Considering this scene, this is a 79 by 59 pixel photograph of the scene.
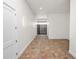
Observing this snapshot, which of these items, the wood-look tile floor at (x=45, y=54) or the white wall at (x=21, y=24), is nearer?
the white wall at (x=21, y=24)

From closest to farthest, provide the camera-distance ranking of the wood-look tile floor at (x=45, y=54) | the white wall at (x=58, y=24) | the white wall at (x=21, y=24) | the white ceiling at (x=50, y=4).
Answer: the white wall at (x=21, y=24), the wood-look tile floor at (x=45, y=54), the white ceiling at (x=50, y=4), the white wall at (x=58, y=24)

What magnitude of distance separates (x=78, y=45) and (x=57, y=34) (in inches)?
360

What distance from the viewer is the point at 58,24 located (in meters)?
10.4

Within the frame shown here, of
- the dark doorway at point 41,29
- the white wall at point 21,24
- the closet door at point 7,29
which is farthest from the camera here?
the dark doorway at point 41,29

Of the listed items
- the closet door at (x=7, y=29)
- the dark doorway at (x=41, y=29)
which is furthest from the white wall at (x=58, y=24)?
the closet door at (x=7, y=29)

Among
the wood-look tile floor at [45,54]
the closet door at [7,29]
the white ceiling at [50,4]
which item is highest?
the white ceiling at [50,4]

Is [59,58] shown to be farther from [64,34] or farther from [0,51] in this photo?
[64,34]

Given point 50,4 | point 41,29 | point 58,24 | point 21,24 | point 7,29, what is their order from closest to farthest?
1. point 7,29
2. point 21,24
3. point 50,4
4. point 58,24
5. point 41,29

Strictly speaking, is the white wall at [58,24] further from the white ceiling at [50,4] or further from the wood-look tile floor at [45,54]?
the wood-look tile floor at [45,54]

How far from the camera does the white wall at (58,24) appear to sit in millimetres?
10430

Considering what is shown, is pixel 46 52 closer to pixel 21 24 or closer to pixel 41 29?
pixel 21 24

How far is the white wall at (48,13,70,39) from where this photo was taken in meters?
10.4

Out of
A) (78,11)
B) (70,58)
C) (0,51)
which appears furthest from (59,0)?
(0,51)

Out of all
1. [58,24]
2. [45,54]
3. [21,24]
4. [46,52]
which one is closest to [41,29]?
[58,24]
